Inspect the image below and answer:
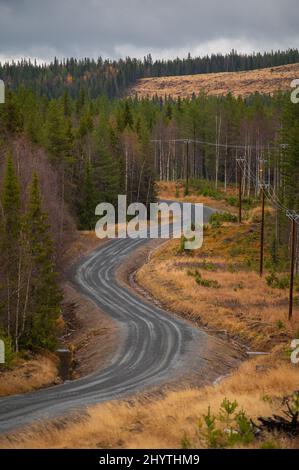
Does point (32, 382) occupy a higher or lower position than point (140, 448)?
lower

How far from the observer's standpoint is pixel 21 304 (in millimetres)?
35625

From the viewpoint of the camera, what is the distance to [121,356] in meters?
34.6

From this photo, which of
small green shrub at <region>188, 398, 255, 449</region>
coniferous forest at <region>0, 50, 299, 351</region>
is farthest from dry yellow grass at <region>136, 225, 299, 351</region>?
small green shrub at <region>188, 398, 255, 449</region>

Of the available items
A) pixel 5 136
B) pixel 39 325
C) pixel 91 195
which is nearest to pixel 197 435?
pixel 39 325

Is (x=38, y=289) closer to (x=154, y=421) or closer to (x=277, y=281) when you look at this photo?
(x=154, y=421)

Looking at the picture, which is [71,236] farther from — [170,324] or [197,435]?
[197,435]

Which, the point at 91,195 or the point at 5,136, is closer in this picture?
the point at 5,136

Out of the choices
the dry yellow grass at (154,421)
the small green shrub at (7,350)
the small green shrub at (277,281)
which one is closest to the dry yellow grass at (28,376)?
the small green shrub at (7,350)

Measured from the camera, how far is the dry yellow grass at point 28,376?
2977 cm

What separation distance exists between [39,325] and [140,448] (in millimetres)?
22425

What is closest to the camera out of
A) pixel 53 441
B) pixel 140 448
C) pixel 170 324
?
pixel 140 448

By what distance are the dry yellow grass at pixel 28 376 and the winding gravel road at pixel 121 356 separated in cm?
179
